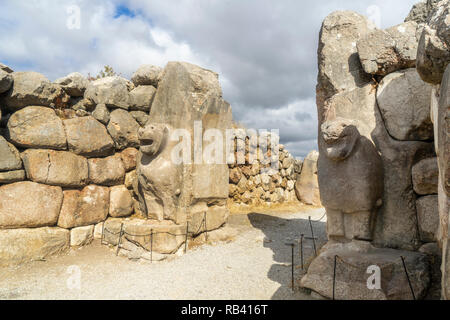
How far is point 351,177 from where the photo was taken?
3.08 metres

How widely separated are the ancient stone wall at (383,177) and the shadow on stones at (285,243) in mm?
321

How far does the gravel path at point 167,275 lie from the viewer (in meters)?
3.15

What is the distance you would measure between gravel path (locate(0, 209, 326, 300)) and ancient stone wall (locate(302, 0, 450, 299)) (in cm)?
69

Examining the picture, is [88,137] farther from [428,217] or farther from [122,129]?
[428,217]

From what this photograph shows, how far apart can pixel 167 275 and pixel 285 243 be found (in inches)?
64.4

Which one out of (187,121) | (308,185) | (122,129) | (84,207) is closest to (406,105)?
(187,121)

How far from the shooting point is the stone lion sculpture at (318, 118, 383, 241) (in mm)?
3059

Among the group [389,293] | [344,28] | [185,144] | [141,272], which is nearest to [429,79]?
[389,293]

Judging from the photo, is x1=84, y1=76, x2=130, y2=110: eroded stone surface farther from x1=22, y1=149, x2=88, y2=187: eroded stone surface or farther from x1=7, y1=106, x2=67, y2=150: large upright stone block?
x1=22, y1=149, x2=88, y2=187: eroded stone surface

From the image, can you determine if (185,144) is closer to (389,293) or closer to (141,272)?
(141,272)

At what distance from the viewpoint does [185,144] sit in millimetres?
4617

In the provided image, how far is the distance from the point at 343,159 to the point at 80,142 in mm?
3539

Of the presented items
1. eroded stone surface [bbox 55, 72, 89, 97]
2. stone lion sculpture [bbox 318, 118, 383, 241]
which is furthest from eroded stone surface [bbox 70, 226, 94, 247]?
stone lion sculpture [bbox 318, 118, 383, 241]

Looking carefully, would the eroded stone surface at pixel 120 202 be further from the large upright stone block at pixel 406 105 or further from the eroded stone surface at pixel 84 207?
the large upright stone block at pixel 406 105
